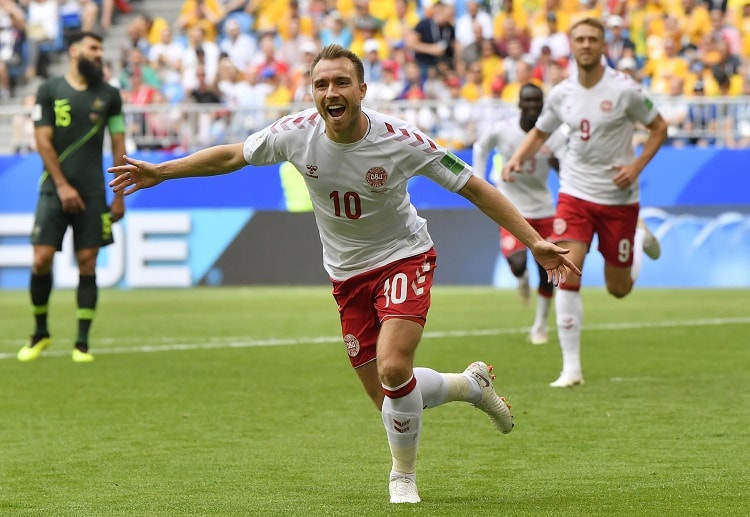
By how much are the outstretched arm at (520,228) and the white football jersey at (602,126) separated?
14.7 feet

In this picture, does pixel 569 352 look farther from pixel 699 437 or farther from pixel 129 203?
pixel 129 203

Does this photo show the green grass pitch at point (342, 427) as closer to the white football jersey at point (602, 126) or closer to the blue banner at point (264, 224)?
the white football jersey at point (602, 126)

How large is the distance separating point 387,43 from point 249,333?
11.0 metres

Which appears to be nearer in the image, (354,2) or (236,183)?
(236,183)

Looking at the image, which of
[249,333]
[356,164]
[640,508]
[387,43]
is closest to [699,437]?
[640,508]

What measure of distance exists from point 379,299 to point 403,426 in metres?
0.62

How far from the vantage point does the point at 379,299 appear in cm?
670

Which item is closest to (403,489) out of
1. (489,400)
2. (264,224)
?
(489,400)

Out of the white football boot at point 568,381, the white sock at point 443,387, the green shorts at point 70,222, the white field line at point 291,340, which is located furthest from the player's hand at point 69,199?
the white sock at point 443,387

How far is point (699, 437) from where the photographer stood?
8.07 metres

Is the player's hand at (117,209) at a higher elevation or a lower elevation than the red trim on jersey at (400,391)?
lower

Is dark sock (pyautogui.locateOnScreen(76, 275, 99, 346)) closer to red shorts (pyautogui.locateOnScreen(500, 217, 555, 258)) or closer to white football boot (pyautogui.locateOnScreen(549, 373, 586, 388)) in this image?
red shorts (pyautogui.locateOnScreen(500, 217, 555, 258))

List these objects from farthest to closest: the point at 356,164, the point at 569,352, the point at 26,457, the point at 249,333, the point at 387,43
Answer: the point at 387,43
the point at 249,333
the point at 569,352
the point at 26,457
the point at 356,164

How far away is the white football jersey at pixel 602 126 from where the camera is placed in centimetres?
1078
